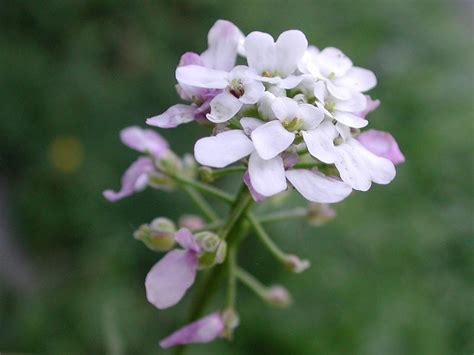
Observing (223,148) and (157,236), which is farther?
(157,236)

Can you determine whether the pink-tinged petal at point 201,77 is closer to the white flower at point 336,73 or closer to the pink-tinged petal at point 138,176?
the white flower at point 336,73

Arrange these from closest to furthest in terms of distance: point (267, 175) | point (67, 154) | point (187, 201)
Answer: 1. point (267, 175)
2. point (187, 201)
3. point (67, 154)

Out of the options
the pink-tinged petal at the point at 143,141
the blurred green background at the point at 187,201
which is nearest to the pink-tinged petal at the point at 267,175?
the pink-tinged petal at the point at 143,141

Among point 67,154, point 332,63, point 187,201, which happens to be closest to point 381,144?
point 332,63

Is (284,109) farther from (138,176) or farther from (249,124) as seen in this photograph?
(138,176)

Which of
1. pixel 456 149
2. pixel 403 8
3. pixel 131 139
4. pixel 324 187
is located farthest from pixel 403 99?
pixel 324 187

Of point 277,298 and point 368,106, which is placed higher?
point 368,106

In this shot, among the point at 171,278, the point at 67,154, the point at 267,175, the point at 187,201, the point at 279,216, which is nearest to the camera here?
the point at 267,175

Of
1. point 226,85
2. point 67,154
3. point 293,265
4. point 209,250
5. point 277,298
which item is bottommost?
point 67,154
